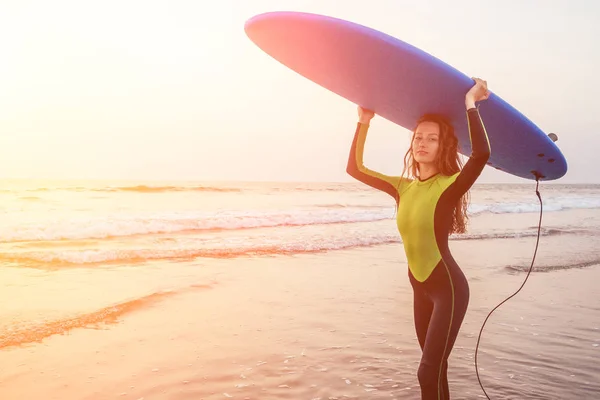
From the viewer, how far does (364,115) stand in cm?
385

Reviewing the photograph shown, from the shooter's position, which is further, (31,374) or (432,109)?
(31,374)

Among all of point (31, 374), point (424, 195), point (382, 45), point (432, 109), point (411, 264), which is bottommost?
point (31, 374)

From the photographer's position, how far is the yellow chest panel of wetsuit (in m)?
3.01

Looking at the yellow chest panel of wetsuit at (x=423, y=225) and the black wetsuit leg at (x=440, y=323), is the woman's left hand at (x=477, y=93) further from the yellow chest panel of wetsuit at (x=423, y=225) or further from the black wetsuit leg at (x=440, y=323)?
the black wetsuit leg at (x=440, y=323)

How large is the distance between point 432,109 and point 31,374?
12.5ft

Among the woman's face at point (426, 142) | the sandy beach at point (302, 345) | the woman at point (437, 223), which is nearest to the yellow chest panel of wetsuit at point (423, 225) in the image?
the woman at point (437, 223)

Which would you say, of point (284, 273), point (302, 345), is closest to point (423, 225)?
point (302, 345)

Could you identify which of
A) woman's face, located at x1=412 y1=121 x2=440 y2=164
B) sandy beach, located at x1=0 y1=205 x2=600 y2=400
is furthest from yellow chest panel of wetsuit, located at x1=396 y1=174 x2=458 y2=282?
sandy beach, located at x1=0 y1=205 x2=600 y2=400

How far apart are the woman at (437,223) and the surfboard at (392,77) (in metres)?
0.17

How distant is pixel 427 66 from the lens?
9.92 ft

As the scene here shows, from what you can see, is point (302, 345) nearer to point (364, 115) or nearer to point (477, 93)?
point (364, 115)

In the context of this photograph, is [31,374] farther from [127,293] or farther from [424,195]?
[424,195]

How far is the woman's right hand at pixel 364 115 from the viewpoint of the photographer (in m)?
3.82

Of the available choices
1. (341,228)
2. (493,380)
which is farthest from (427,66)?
(341,228)
